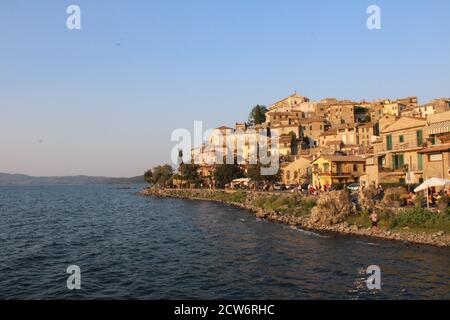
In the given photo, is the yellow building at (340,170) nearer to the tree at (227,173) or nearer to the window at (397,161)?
the window at (397,161)

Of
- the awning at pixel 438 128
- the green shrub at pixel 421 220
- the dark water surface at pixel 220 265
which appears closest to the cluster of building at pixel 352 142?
the awning at pixel 438 128

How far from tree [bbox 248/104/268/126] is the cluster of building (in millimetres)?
3827

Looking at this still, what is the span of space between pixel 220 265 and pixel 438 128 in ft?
92.8

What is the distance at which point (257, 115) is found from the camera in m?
149

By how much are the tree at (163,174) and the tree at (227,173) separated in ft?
115

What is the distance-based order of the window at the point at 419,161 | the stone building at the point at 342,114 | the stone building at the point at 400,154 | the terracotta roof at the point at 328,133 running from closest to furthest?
1. the window at the point at 419,161
2. the stone building at the point at 400,154
3. the terracotta roof at the point at 328,133
4. the stone building at the point at 342,114

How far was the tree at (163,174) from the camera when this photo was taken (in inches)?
5192

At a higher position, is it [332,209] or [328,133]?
[328,133]

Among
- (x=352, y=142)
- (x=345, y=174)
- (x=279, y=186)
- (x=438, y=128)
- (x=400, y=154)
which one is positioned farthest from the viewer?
(x=352, y=142)

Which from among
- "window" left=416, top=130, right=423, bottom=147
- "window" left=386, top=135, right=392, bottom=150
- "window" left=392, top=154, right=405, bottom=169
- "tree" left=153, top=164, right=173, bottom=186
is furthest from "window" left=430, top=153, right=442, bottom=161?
"tree" left=153, top=164, right=173, bottom=186

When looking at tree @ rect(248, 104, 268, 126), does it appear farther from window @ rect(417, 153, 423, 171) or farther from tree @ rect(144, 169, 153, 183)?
window @ rect(417, 153, 423, 171)

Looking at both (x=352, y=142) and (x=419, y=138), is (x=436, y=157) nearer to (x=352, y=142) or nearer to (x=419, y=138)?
(x=419, y=138)

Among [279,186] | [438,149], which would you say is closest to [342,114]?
[279,186]
